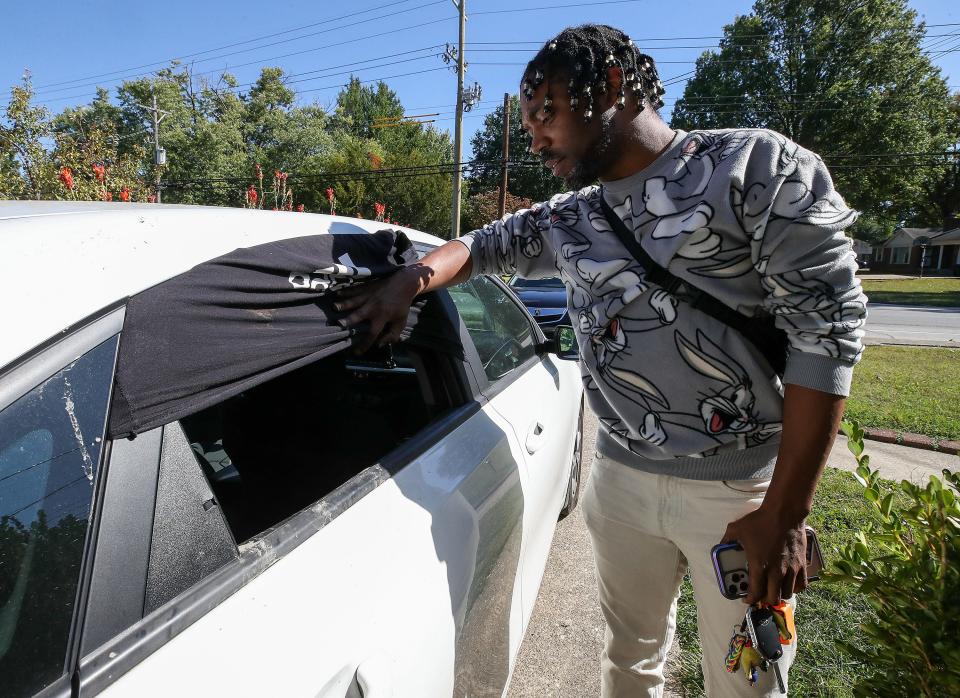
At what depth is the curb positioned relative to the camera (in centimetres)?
487

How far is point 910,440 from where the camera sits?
5059mm

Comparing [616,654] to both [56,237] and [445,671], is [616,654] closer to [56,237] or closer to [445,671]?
[445,671]

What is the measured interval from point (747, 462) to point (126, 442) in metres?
1.36

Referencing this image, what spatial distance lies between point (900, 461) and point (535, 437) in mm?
3890

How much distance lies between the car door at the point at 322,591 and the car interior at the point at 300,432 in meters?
0.41

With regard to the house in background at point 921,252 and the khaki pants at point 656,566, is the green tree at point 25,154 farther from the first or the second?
the house in background at point 921,252

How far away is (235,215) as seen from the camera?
1415mm

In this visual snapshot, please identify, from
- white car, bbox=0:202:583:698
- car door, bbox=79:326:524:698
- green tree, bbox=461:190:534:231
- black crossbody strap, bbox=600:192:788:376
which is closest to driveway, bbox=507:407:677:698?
white car, bbox=0:202:583:698

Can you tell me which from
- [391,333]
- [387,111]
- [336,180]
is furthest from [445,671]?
[387,111]

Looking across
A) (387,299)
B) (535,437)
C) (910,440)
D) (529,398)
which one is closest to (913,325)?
(910,440)

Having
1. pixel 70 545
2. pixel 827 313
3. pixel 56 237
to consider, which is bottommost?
pixel 70 545

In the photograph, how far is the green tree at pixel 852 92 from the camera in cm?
3534

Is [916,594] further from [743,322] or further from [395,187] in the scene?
[395,187]

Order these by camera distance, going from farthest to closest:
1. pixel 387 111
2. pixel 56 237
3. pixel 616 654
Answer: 1. pixel 387 111
2. pixel 616 654
3. pixel 56 237
